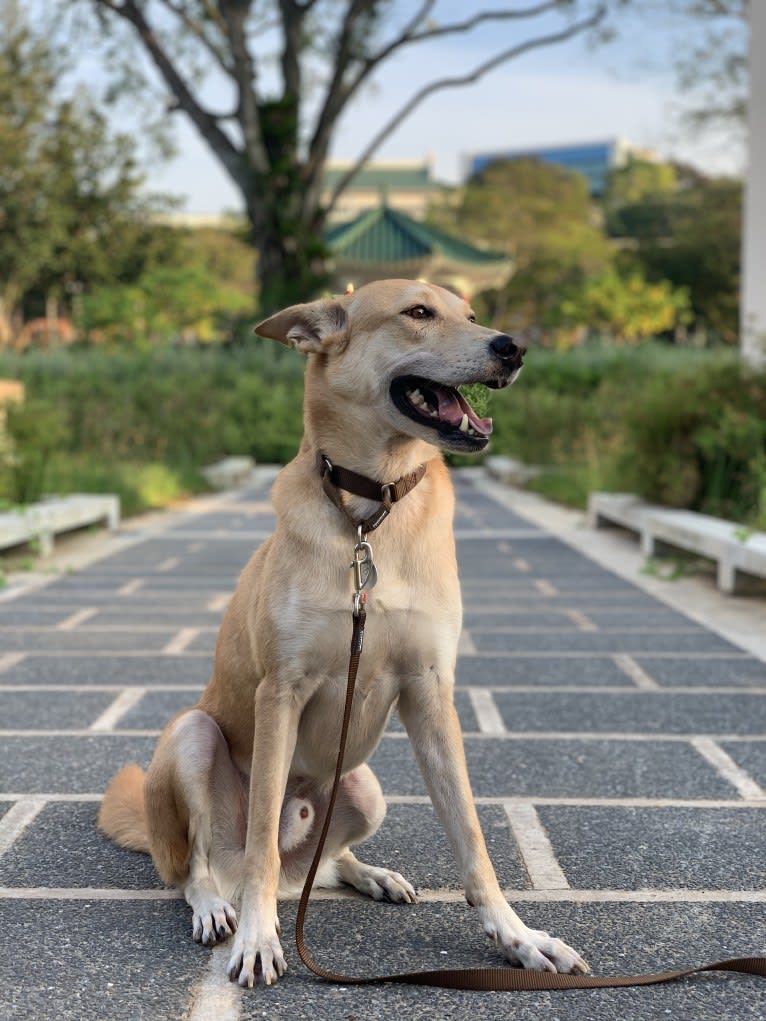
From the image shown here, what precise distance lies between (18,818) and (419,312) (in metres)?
2.29

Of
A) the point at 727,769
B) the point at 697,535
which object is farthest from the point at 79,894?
the point at 697,535

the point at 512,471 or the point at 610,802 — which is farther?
the point at 512,471

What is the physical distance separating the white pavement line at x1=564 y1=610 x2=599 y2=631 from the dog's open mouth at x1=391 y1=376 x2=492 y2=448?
496cm

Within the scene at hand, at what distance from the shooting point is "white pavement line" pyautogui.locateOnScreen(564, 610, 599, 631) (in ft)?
26.4

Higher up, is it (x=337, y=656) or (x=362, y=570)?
(x=362, y=570)

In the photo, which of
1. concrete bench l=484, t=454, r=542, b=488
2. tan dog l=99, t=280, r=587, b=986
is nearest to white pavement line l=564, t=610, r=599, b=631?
tan dog l=99, t=280, r=587, b=986

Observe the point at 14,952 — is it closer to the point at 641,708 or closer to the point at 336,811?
the point at 336,811

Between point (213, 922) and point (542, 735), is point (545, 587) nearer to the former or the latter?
point (542, 735)

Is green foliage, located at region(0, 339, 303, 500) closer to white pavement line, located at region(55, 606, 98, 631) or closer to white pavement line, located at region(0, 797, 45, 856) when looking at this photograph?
white pavement line, located at region(55, 606, 98, 631)

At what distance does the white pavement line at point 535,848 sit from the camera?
366 cm

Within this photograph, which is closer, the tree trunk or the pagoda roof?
the tree trunk

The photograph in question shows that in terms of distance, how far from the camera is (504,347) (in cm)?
314

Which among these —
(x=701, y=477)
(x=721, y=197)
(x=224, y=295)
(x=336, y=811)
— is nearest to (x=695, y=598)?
(x=701, y=477)

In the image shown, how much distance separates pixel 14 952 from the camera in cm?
313
